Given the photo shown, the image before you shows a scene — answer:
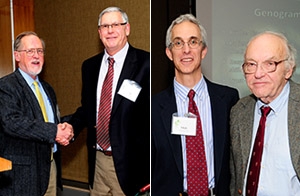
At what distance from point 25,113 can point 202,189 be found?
1176 mm

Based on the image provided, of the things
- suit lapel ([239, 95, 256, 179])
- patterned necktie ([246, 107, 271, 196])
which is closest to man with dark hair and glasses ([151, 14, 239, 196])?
suit lapel ([239, 95, 256, 179])

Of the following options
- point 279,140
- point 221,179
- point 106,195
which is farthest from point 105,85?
point 279,140

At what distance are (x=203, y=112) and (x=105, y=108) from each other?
2.12 ft

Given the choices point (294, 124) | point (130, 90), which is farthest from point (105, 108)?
point (294, 124)

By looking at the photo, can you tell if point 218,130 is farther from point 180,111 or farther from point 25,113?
point 25,113

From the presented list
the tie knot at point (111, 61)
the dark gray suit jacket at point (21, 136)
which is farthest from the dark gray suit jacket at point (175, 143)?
the dark gray suit jacket at point (21, 136)

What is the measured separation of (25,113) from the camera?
232 cm

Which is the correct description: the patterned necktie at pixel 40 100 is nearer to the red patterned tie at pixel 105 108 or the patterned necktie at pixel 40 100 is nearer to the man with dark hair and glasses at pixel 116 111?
the man with dark hair and glasses at pixel 116 111

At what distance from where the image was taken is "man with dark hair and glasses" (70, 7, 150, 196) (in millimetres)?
2486

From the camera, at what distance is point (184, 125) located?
7.63 feet

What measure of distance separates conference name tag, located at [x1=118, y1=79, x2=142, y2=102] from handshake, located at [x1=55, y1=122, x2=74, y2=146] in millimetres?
405

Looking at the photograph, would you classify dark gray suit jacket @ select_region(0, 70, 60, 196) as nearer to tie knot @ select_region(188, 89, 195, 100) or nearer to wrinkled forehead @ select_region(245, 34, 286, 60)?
tie knot @ select_region(188, 89, 195, 100)

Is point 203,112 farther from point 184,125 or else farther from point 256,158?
point 256,158

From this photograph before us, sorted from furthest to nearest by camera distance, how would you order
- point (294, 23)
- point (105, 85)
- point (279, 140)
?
point (294, 23) < point (105, 85) < point (279, 140)
